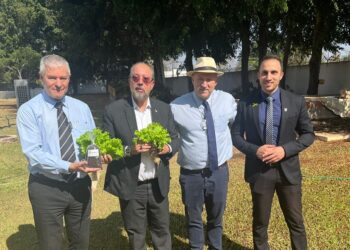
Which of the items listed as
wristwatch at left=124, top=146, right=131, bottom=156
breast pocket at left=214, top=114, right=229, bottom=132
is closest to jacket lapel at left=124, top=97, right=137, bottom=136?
wristwatch at left=124, top=146, right=131, bottom=156

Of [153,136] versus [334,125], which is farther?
[334,125]

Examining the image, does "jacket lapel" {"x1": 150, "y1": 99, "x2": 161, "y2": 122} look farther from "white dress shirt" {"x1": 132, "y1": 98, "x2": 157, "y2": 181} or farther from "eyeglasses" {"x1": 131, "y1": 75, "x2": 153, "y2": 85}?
"eyeglasses" {"x1": 131, "y1": 75, "x2": 153, "y2": 85}

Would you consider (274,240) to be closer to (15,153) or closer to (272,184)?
(272,184)

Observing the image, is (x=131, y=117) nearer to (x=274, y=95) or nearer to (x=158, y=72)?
(x=274, y=95)

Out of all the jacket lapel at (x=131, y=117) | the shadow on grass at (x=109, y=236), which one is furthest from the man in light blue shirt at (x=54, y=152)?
the shadow on grass at (x=109, y=236)

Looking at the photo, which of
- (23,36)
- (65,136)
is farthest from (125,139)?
(23,36)

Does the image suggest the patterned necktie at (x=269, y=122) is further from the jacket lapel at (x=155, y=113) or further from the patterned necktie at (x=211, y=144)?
the jacket lapel at (x=155, y=113)

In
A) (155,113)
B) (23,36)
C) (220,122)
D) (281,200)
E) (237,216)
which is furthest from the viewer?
(23,36)

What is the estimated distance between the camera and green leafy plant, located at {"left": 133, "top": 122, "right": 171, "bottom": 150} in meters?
3.69

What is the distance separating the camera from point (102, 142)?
366 cm

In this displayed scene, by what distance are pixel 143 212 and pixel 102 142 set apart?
0.97m

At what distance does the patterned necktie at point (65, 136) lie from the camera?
12.1 ft

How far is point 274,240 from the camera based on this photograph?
5.08 metres

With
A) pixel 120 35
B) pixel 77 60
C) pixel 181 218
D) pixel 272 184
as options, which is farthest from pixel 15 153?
pixel 77 60
